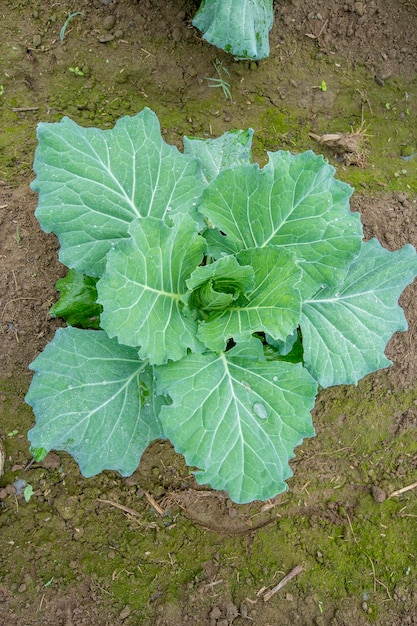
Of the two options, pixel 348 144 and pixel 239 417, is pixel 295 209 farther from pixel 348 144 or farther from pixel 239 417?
pixel 348 144

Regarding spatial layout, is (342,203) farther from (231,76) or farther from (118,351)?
(231,76)

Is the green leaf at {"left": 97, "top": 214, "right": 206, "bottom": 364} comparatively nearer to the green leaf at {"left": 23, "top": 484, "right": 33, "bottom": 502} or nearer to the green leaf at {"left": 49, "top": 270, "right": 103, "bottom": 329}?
Answer: the green leaf at {"left": 49, "top": 270, "right": 103, "bottom": 329}

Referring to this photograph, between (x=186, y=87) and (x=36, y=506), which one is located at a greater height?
(x=186, y=87)

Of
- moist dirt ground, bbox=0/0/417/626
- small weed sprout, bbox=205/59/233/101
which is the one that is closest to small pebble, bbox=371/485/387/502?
moist dirt ground, bbox=0/0/417/626

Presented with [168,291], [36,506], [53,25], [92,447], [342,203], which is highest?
[342,203]

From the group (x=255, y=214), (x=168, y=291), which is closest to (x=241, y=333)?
(x=168, y=291)

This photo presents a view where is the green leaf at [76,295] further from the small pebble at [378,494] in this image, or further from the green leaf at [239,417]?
the small pebble at [378,494]
